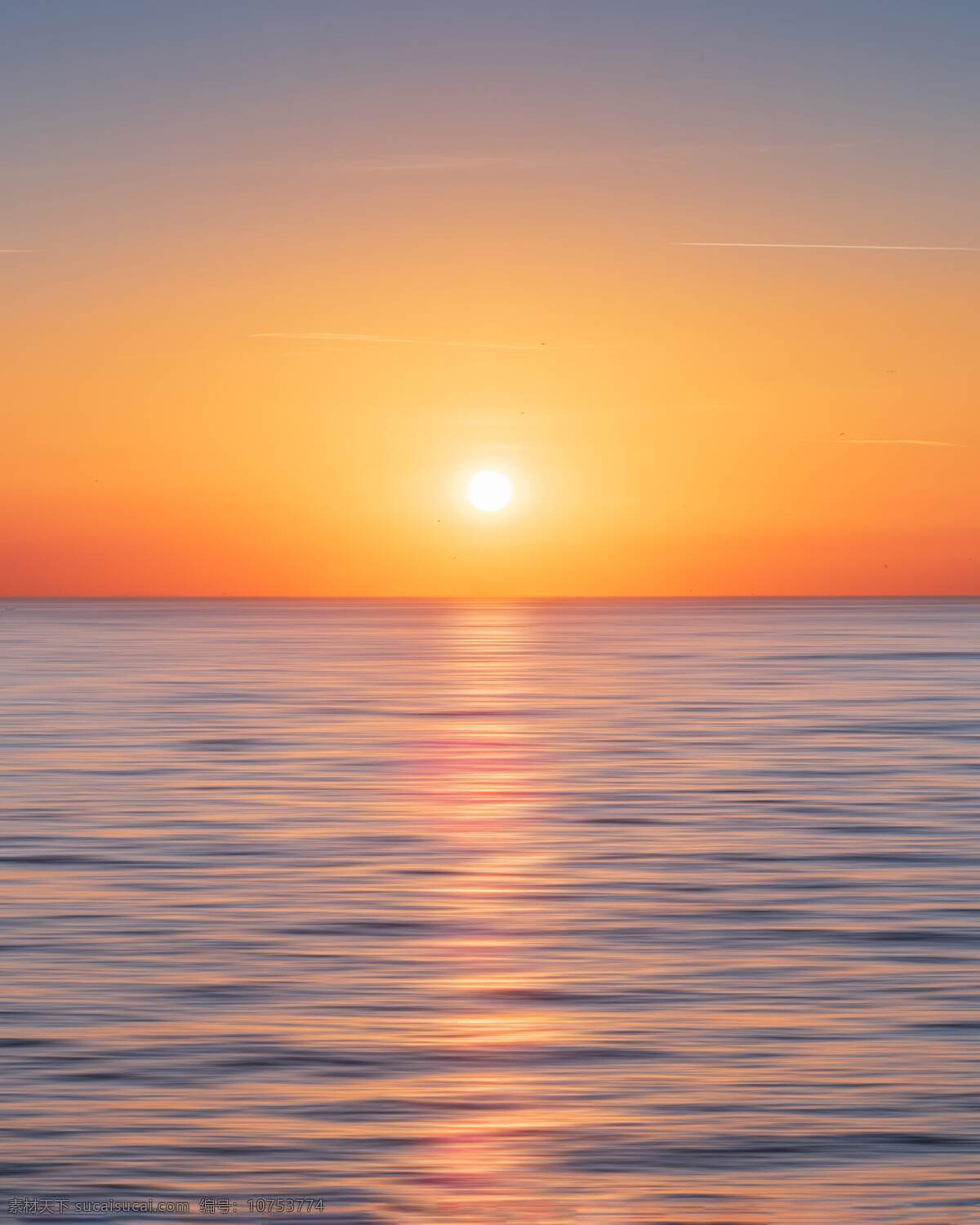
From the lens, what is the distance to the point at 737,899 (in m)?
18.8

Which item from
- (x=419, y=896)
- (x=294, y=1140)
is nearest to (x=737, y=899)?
(x=419, y=896)

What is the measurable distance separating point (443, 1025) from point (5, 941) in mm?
5102

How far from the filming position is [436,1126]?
10.9 m

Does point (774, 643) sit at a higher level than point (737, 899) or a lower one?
higher

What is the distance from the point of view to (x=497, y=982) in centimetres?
1488

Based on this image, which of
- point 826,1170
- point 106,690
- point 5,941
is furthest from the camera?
point 106,690

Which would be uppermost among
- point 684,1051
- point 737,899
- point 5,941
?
point 737,899

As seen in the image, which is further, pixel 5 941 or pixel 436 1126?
pixel 5 941

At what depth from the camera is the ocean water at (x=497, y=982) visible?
1015cm

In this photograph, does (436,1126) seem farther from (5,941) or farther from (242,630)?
(242,630)

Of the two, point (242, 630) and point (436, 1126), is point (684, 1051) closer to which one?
point (436, 1126)

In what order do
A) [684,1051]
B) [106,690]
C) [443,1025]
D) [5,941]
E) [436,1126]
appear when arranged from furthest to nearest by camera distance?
[106,690] < [5,941] < [443,1025] < [684,1051] < [436,1126]

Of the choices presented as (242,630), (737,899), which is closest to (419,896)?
(737,899)

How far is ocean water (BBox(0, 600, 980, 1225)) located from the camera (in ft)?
33.3
